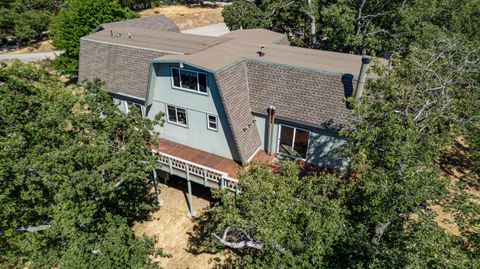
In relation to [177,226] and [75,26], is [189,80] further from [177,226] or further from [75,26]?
[75,26]

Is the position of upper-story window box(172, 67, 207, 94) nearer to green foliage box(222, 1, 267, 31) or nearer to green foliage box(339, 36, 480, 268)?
green foliage box(339, 36, 480, 268)

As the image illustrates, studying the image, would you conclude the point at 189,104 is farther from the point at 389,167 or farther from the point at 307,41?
the point at 307,41

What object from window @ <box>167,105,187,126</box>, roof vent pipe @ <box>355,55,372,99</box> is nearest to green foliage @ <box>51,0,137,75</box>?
window @ <box>167,105,187,126</box>

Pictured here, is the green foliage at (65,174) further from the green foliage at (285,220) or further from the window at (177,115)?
the green foliage at (285,220)

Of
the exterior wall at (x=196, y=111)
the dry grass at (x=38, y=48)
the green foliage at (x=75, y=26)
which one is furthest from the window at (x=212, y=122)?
the dry grass at (x=38, y=48)

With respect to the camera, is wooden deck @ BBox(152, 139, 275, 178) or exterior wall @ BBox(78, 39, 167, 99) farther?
exterior wall @ BBox(78, 39, 167, 99)

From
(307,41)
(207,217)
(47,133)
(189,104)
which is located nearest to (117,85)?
(189,104)

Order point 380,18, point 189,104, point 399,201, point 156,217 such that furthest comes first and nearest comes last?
point 380,18 → point 156,217 → point 189,104 → point 399,201
